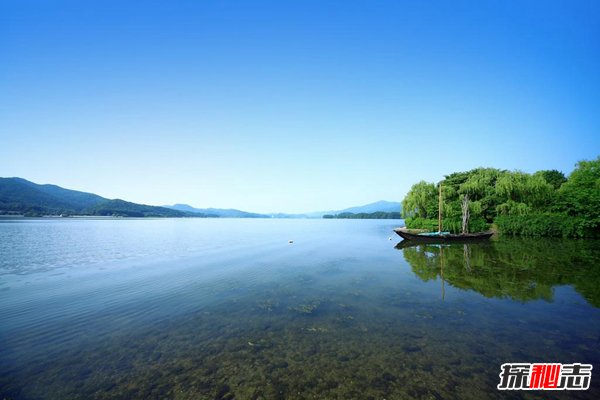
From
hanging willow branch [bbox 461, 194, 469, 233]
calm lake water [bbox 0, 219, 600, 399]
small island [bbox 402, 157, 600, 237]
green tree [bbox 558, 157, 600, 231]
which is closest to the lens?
calm lake water [bbox 0, 219, 600, 399]

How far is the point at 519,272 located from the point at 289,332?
15.6 m

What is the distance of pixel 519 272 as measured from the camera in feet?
52.3

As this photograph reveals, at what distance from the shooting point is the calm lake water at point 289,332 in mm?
5691

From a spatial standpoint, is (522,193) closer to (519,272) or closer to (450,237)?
(450,237)

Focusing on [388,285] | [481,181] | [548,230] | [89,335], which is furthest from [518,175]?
[89,335]

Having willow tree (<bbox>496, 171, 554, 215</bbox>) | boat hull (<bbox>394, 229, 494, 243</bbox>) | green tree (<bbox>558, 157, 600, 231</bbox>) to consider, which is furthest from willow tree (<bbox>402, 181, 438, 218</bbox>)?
green tree (<bbox>558, 157, 600, 231</bbox>)

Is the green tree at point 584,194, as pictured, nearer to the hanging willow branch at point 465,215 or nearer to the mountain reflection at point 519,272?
the hanging willow branch at point 465,215

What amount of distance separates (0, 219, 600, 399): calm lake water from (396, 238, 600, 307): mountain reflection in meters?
0.16

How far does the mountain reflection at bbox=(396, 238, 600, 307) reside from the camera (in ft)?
39.8

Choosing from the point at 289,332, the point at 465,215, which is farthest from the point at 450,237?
the point at 289,332

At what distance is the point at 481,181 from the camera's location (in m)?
45.9

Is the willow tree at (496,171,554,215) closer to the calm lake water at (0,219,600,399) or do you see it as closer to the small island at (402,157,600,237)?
the small island at (402,157,600,237)

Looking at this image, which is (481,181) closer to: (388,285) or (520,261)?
(520,261)

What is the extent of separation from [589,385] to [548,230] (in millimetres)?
42621
